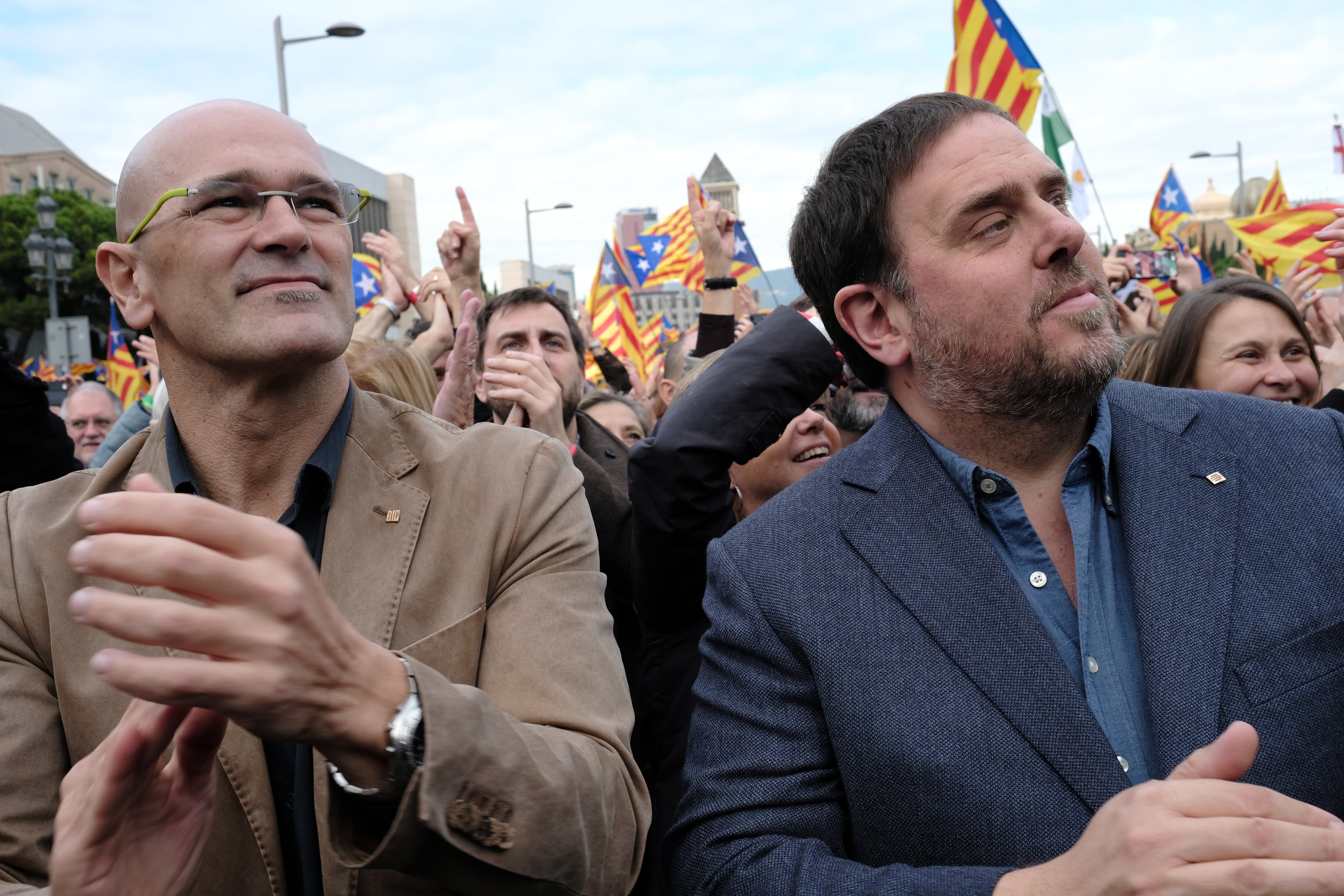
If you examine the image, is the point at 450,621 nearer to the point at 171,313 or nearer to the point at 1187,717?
the point at 171,313

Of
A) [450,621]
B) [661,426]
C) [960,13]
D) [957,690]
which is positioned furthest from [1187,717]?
[960,13]

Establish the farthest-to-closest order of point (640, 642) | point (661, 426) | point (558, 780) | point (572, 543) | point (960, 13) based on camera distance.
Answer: point (960, 13) → point (640, 642) → point (661, 426) → point (572, 543) → point (558, 780)

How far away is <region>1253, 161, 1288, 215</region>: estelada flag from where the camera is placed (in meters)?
12.0

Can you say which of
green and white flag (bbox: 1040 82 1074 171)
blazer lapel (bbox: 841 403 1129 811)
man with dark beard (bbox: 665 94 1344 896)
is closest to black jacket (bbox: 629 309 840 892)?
man with dark beard (bbox: 665 94 1344 896)

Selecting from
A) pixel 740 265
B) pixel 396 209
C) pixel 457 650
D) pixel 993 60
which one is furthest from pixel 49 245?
pixel 396 209

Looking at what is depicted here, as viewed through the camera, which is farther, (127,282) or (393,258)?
(393,258)

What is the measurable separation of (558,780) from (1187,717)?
1.05 m

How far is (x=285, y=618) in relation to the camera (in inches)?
48.3

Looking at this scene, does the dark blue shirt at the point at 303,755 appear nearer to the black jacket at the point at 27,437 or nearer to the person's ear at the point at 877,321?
the person's ear at the point at 877,321

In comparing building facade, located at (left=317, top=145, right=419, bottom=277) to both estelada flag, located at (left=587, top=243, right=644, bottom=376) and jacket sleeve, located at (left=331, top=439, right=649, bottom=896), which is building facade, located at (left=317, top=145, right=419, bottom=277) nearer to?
estelada flag, located at (left=587, top=243, right=644, bottom=376)

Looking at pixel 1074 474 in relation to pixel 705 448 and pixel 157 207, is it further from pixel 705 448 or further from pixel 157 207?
pixel 157 207

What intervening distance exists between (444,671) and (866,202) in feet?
4.39

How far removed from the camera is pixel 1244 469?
80.4 inches

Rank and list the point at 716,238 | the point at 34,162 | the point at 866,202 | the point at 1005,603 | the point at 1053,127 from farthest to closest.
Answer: the point at 34,162 < the point at 1053,127 < the point at 716,238 < the point at 866,202 < the point at 1005,603
